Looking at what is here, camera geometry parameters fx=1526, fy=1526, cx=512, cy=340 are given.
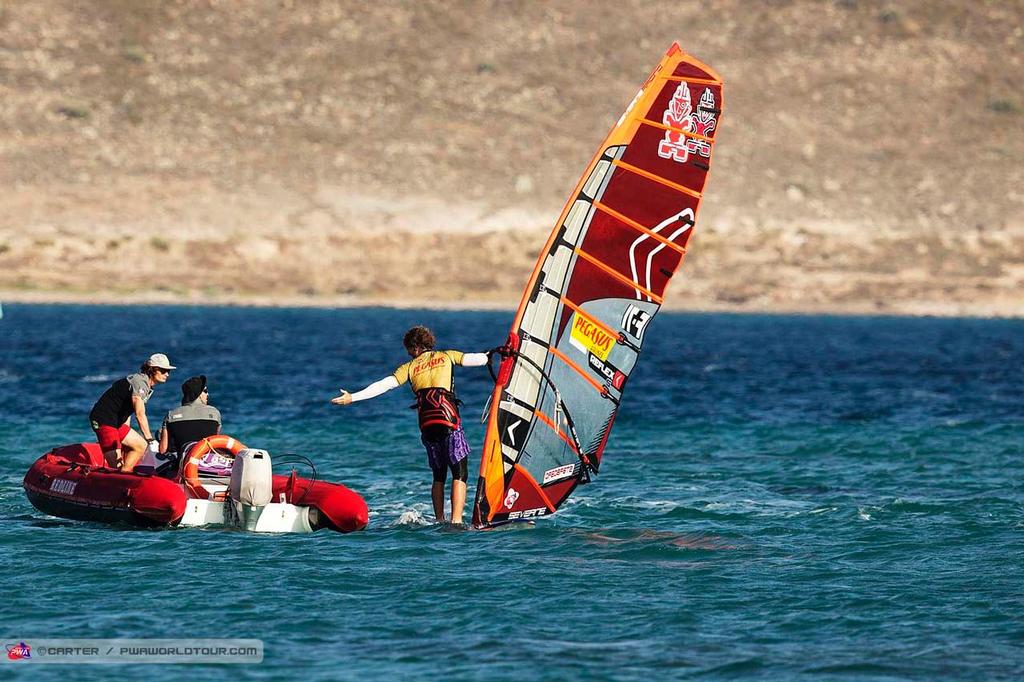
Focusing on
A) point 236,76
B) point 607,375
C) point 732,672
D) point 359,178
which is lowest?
point 732,672

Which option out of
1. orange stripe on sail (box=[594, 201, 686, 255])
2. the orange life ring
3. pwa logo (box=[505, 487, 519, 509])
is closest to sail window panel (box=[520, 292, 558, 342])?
orange stripe on sail (box=[594, 201, 686, 255])

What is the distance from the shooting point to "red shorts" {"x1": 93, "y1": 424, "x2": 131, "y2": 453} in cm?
1914

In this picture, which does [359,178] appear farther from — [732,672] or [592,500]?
[732,672]

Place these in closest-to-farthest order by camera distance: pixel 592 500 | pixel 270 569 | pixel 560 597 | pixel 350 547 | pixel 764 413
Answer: pixel 560 597 < pixel 270 569 < pixel 350 547 < pixel 592 500 < pixel 764 413

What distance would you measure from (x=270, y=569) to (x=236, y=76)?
9860cm

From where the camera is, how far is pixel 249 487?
58.9 ft

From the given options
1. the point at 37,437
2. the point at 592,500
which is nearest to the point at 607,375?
the point at 592,500

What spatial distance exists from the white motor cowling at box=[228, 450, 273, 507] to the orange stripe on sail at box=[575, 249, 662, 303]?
4395 mm

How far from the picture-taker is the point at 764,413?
1422 inches

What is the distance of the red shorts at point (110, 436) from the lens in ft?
62.8

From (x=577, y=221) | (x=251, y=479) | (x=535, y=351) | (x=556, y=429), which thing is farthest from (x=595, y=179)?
(x=251, y=479)

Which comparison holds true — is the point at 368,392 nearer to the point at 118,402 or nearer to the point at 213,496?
the point at 213,496

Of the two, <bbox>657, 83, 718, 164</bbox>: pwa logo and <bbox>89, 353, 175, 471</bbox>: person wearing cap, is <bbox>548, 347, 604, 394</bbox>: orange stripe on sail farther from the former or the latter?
<bbox>89, 353, 175, 471</bbox>: person wearing cap

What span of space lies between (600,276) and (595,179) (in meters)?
1.17
